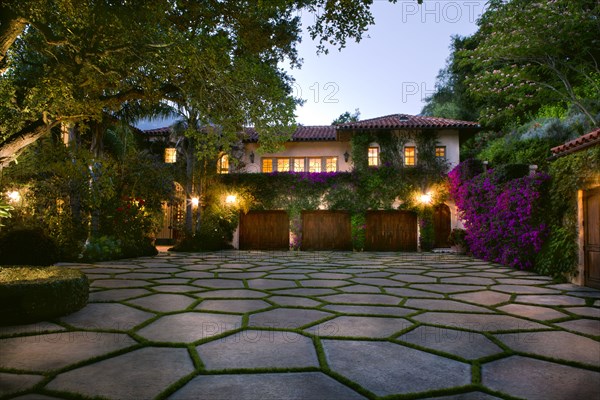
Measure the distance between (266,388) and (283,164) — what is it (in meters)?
17.5

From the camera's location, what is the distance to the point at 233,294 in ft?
18.9

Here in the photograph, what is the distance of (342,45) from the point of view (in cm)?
639

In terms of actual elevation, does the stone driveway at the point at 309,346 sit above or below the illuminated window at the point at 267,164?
below

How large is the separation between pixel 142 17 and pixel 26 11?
4.38 ft

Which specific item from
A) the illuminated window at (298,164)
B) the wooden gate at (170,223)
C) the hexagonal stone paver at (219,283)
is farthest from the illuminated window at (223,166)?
the hexagonal stone paver at (219,283)

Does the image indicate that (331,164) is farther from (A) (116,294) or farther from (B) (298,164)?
(A) (116,294)

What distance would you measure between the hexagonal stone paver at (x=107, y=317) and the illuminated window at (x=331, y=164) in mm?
15260

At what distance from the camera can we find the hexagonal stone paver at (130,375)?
236cm

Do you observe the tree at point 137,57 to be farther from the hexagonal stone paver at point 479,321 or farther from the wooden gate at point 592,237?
the wooden gate at point 592,237

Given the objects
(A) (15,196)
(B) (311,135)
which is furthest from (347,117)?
(A) (15,196)

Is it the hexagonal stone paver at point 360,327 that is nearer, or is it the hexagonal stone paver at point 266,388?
the hexagonal stone paver at point 266,388

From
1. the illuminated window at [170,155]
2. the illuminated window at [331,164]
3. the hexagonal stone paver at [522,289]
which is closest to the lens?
the hexagonal stone paver at [522,289]

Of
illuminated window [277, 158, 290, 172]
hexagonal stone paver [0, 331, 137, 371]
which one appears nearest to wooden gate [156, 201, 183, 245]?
illuminated window [277, 158, 290, 172]

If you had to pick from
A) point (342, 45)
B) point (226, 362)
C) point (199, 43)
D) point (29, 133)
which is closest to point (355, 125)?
point (342, 45)
